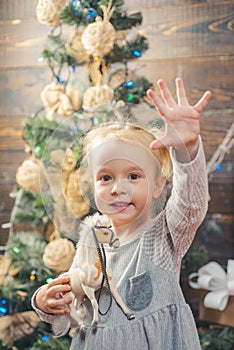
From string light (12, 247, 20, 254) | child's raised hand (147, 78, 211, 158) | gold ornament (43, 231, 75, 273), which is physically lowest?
string light (12, 247, 20, 254)

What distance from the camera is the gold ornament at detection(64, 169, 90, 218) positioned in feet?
3.90

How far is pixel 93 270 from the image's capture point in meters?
1.19

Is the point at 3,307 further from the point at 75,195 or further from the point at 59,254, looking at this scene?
the point at 75,195

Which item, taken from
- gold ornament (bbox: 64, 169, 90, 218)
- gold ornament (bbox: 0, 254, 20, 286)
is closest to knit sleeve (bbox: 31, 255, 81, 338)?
gold ornament (bbox: 64, 169, 90, 218)

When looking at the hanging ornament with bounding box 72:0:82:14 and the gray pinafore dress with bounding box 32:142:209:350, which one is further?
the hanging ornament with bounding box 72:0:82:14

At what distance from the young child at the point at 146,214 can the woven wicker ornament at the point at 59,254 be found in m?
0.42

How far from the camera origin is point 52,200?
123cm

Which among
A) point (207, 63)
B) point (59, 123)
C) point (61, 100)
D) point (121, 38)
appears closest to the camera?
point (59, 123)

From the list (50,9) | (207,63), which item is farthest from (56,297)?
(207,63)

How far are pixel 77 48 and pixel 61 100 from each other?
165mm

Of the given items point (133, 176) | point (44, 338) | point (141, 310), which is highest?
point (133, 176)

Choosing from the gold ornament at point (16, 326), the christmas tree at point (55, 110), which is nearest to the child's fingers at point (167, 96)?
the christmas tree at point (55, 110)

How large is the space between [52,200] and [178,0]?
104cm

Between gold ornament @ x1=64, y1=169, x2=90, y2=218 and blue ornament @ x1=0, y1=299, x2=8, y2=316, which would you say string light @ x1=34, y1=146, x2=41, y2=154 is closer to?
blue ornament @ x1=0, y1=299, x2=8, y2=316
